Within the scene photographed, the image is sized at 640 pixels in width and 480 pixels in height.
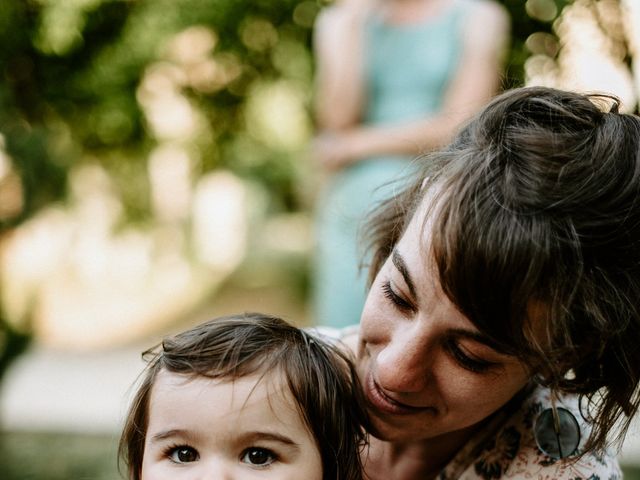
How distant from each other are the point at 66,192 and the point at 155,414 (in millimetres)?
4829

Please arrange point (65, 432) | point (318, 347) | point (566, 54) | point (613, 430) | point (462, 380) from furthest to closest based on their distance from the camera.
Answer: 1. point (65, 432)
2. point (566, 54)
3. point (613, 430)
4. point (318, 347)
5. point (462, 380)

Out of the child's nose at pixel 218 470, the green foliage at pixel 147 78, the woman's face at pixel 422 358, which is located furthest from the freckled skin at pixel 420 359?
the green foliage at pixel 147 78

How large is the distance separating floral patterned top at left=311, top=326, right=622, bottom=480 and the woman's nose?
330 mm

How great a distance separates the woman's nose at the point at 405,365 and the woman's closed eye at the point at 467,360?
44 millimetres

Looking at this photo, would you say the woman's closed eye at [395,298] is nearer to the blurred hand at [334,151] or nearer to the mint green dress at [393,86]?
the mint green dress at [393,86]

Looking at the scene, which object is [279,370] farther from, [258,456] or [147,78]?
[147,78]

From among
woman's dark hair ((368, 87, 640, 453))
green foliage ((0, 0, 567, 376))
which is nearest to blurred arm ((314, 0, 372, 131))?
woman's dark hair ((368, 87, 640, 453))

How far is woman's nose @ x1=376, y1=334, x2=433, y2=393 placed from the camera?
1.55 metres

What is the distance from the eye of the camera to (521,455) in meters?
1.79

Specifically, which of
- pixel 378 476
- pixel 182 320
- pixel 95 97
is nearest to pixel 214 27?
pixel 95 97

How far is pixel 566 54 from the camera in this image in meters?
4.32

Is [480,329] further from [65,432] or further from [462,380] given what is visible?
[65,432]

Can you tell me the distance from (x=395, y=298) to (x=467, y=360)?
18 cm

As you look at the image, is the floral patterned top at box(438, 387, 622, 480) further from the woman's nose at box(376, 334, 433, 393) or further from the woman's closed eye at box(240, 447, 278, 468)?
the woman's closed eye at box(240, 447, 278, 468)
